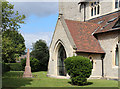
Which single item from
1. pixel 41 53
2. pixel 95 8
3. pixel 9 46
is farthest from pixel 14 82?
pixel 41 53

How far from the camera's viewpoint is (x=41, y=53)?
3509cm

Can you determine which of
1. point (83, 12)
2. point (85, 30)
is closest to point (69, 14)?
point (83, 12)

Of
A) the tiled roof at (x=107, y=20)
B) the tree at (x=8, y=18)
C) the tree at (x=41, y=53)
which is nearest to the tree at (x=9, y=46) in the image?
the tree at (x=8, y=18)

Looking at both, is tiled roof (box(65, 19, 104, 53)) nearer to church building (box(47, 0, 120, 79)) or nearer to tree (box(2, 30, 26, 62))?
church building (box(47, 0, 120, 79))

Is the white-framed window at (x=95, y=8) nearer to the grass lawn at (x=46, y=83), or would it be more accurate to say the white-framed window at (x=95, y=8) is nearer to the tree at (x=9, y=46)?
the tree at (x=9, y=46)

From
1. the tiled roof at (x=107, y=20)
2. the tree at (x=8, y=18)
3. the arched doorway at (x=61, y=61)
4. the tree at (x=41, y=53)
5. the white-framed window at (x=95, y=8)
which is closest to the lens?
the tree at (x=8, y=18)

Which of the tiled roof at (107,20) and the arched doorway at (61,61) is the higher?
the tiled roof at (107,20)

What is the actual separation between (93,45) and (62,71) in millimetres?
5277

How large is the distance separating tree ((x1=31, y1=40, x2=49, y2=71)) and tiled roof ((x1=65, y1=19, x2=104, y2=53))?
16544 mm

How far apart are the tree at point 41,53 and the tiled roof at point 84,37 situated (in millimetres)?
16544

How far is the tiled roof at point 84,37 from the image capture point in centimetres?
1747

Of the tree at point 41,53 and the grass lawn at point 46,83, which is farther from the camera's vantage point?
the tree at point 41,53

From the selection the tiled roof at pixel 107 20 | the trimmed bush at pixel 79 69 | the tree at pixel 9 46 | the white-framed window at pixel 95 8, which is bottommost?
the trimmed bush at pixel 79 69

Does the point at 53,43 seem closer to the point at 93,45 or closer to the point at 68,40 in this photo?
the point at 68,40
